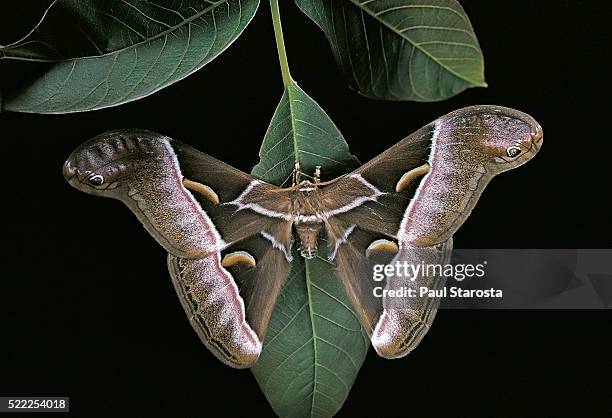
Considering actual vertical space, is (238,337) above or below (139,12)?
below

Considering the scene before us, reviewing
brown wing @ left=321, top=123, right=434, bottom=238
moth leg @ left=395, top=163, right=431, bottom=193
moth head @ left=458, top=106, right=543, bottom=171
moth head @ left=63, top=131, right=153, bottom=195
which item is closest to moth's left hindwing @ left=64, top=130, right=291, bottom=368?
moth head @ left=63, top=131, right=153, bottom=195

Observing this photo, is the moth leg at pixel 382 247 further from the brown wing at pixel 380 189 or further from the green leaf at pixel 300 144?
the green leaf at pixel 300 144

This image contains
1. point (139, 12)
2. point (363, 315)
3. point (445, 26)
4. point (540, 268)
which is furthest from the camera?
point (540, 268)

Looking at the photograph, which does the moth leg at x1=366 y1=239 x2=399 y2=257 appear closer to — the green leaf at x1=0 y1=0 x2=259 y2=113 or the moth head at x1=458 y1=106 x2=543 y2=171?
the moth head at x1=458 y1=106 x2=543 y2=171

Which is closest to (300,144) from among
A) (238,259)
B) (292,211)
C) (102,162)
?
(292,211)

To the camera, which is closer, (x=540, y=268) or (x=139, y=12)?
(x=139, y=12)

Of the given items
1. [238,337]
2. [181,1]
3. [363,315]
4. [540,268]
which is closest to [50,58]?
[181,1]

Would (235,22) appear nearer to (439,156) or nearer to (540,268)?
(439,156)
